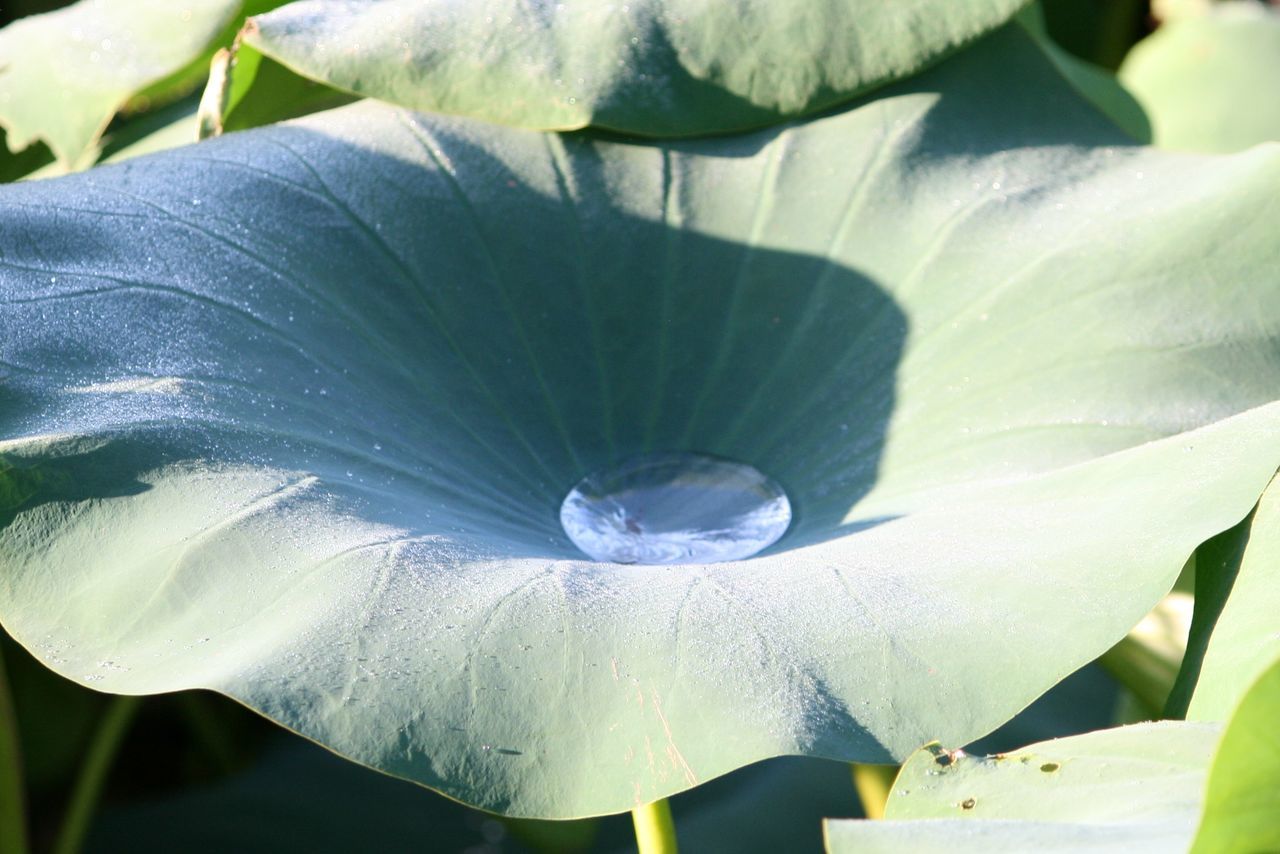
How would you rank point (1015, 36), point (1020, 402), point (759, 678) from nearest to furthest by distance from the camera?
point (759, 678), point (1020, 402), point (1015, 36)

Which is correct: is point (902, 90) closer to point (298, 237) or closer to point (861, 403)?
point (861, 403)

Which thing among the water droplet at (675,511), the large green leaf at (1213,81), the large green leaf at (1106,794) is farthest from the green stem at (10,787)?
the large green leaf at (1213,81)

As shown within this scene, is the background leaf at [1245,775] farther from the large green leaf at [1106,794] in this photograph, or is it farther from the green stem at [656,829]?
the green stem at [656,829]

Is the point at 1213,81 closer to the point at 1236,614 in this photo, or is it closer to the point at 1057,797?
the point at 1236,614

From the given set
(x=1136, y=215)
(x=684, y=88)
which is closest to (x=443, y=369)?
(x=684, y=88)

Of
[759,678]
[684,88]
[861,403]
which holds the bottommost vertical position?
[861,403]

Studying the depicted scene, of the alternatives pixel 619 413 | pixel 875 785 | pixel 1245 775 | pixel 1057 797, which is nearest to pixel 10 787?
pixel 619 413
